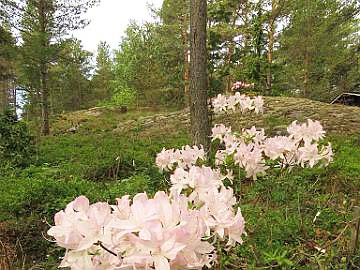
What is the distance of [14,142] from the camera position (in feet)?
28.0

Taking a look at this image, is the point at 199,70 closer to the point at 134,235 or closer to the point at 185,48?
the point at 134,235

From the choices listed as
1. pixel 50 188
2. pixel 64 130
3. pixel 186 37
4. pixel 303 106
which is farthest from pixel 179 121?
pixel 186 37

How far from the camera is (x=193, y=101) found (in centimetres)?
624

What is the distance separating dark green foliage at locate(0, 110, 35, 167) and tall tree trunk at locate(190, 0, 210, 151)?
4.02 m

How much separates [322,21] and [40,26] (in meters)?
12.3

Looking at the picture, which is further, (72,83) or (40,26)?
(72,83)

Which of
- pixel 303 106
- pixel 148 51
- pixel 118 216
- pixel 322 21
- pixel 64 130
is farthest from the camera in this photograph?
pixel 148 51

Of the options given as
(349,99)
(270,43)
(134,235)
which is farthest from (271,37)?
(134,235)

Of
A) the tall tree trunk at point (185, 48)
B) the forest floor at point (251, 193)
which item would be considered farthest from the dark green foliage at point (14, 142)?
the tall tree trunk at point (185, 48)

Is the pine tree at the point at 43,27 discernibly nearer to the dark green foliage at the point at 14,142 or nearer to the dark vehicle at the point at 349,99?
the dark green foliage at the point at 14,142

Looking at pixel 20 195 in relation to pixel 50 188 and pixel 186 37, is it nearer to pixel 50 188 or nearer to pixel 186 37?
pixel 50 188

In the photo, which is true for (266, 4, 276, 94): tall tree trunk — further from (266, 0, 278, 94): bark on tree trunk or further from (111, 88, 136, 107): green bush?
(111, 88, 136, 107): green bush

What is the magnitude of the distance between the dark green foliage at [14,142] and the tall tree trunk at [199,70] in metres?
4.02

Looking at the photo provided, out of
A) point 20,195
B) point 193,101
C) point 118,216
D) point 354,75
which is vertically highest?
point 354,75
